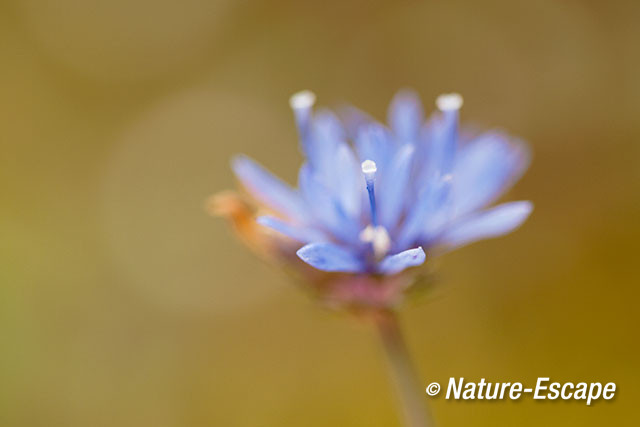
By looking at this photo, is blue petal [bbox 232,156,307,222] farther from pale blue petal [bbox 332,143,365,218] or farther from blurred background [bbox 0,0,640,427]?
blurred background [bbox 0,0,640,427]

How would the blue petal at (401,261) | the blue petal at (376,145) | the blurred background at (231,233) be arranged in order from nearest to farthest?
the blue petal at (401,261)
the blue petal at (376,145)
the blurred background at (231,233)

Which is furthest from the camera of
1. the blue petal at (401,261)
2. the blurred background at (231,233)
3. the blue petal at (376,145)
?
the blurred background at (231,233)

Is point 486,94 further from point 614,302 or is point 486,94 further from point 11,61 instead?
point 11,61

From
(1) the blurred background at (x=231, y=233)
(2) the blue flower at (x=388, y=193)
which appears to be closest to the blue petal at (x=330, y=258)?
(2) the blue flower at (x=388, y=193)

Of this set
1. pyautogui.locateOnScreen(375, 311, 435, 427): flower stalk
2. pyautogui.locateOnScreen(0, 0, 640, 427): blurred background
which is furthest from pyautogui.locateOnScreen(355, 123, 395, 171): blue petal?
pyautogui.locateOnScreen(0, 0, 640, 427): blurred background

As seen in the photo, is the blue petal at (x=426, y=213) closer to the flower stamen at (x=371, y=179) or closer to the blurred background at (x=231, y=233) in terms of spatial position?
the flower stamen at (x=371, y=179)

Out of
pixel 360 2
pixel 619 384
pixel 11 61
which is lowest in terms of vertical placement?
pixel 619 384

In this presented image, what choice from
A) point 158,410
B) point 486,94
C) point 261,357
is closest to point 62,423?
point 158,410
